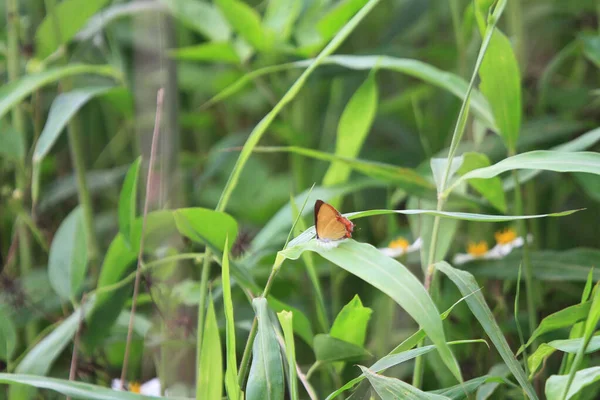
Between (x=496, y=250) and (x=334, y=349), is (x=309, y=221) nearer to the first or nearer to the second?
(x=496, y=250)

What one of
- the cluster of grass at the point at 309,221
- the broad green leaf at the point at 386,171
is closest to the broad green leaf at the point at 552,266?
the cluster of grass at the point at 309,221

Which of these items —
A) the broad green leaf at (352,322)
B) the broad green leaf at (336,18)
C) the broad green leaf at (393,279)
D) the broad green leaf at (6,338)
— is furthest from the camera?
the broad green leaf at (336,18)

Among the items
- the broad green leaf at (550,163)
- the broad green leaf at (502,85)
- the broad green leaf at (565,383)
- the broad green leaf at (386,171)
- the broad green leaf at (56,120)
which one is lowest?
the broad green leaf at (565,383)

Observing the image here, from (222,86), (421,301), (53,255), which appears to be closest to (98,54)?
(222,86)

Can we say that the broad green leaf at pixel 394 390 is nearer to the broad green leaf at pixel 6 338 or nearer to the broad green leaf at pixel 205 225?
the broad green leaf at pixel 205 225

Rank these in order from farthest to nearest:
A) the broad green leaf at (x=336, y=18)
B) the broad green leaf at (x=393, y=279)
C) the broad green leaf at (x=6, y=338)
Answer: the broad green leaf at (x=336, y=18)
the broad green leaf at (x=6, y=338)
the broad green leaf at (x=393, y=279)

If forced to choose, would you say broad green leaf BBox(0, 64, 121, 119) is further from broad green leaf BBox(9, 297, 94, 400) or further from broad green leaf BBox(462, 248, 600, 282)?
broad green leaf BBox(462, 248, 600, 282)

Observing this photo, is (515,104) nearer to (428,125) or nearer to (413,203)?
(413,203)
